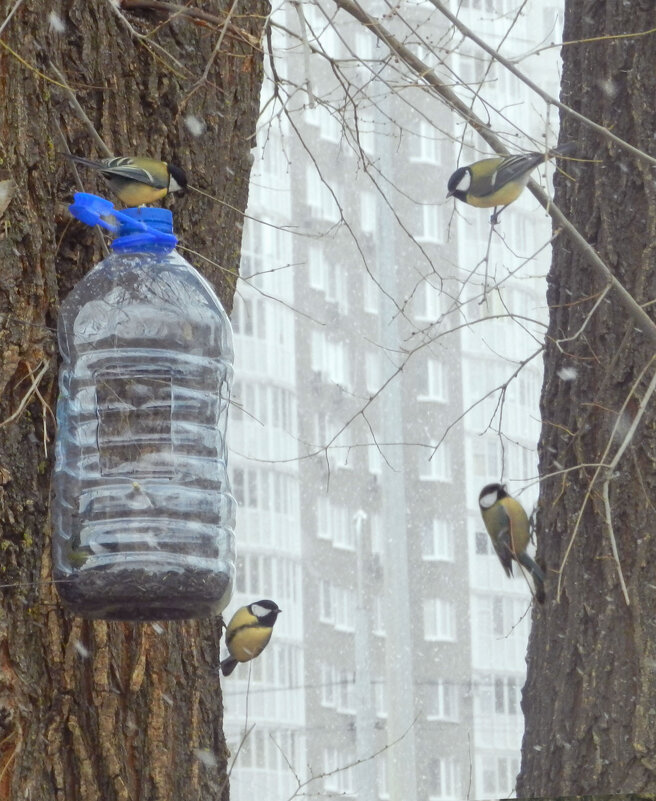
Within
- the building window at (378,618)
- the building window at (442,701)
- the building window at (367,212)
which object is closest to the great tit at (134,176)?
the building window at (442,701)

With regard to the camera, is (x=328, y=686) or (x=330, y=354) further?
(x=330, y=354)

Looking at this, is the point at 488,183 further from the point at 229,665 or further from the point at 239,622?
the point at 229,665

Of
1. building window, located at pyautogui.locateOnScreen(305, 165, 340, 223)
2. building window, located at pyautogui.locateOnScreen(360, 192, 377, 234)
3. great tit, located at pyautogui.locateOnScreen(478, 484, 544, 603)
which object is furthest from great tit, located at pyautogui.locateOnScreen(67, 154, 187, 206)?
building window, located at pyautogui.locateOnScreen(360, 192, 377, 234)

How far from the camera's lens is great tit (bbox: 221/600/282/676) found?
11.2ft

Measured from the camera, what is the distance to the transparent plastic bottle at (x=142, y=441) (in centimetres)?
177

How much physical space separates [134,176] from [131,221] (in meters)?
0.33

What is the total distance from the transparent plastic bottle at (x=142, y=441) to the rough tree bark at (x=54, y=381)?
0.21ft

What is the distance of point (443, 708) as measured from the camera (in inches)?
436

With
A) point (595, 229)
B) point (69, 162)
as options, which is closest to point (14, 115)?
point (69, 162)

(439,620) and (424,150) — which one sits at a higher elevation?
(424,150)

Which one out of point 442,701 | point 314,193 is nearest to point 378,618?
point 442,701

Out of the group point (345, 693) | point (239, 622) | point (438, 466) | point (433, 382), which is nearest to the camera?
point (239, 622)

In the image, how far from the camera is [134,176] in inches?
80.4

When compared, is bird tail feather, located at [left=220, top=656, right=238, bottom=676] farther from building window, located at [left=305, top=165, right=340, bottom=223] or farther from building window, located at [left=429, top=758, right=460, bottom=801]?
building window, located at [left=305, top=165, right=340, bottom=223]
